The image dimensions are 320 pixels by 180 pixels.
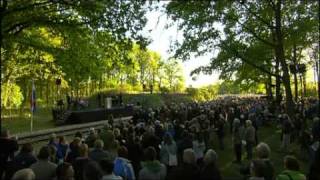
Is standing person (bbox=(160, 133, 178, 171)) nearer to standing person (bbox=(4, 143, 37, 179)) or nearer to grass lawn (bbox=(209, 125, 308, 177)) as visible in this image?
grass lawn (bbox=(209, 125, 308, 177))

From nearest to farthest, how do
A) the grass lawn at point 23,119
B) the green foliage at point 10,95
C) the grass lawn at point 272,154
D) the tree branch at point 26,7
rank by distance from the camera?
the grass lawn at point 272,154 < the tree branch at point 26,7 < the grass lawn at point 23,119 < the green foliage at point 10,95

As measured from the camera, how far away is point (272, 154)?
20500mm

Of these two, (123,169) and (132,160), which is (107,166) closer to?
(123,169)

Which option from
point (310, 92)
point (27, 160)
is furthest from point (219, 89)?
point (27, 160)

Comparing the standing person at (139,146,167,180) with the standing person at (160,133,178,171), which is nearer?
the standing person at (139,146,167,180)

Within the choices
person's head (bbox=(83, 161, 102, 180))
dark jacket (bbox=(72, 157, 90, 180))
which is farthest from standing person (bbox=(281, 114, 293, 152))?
person's head (bbox=(83, 161, 102, 180))

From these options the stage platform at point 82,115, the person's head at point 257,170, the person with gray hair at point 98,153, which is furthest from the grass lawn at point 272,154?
the stage platform at point 82,115

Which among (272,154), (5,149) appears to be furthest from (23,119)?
(5,149)

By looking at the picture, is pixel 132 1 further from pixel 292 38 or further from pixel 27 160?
pixel 292 38

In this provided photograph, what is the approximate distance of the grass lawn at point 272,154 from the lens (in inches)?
665

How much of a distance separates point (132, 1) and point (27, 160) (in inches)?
334

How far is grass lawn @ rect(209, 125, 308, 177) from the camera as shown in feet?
55.5

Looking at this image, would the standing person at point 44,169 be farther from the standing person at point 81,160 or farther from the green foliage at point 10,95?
the green foliage at point 10,95

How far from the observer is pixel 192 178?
25.3 feet
